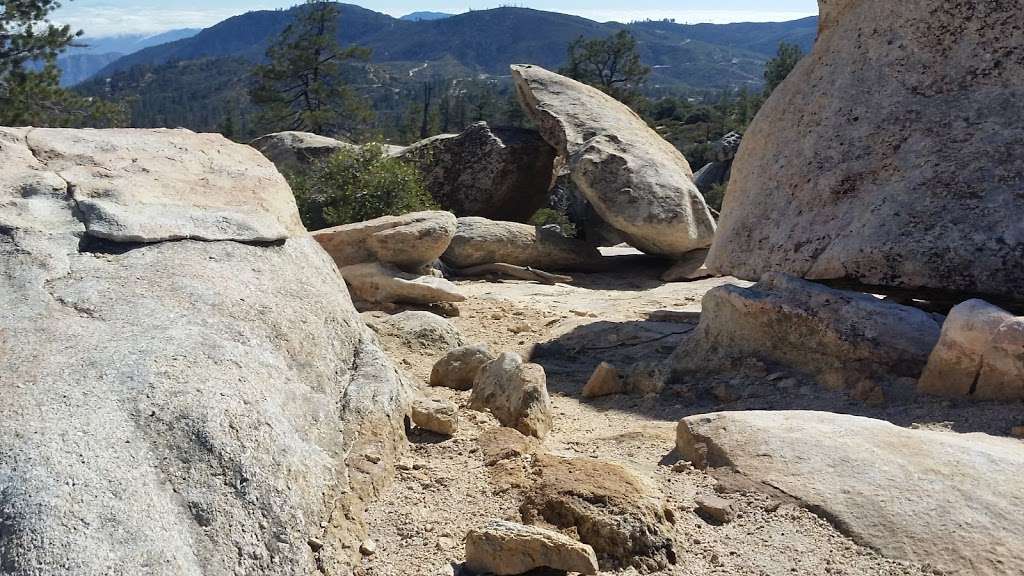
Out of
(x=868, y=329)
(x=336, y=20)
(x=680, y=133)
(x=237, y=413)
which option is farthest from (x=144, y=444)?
Answer: (x=680, y=133)

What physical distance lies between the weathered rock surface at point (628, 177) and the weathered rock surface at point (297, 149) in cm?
365

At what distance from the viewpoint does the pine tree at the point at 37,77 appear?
17.7 m

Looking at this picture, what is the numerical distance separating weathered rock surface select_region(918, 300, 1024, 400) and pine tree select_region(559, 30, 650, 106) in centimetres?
2657

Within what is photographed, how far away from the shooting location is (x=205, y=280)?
368 cm

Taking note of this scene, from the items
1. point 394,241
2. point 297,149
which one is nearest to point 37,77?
point 297,149

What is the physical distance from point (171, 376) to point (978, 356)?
3.85 metres

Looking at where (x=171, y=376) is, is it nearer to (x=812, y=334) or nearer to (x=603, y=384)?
(x=603, y=384)

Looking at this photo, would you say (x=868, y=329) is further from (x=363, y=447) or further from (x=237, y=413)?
(x=237, y=413)

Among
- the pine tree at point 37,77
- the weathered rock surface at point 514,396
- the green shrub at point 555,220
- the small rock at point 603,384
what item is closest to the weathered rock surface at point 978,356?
the small rock at point 603,384

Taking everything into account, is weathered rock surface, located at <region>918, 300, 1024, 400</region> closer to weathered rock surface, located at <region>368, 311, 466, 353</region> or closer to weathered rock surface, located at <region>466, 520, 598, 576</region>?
weathered rock surface, located at <region>466, 520, 598, 576</region>

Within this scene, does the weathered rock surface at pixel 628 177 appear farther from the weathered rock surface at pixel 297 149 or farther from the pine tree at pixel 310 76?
the pine tree at pixel 310 76

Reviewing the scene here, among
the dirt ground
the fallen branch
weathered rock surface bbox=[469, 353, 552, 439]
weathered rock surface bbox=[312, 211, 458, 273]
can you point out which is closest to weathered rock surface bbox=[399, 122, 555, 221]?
the fallen branch

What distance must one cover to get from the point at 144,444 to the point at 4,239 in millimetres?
1380

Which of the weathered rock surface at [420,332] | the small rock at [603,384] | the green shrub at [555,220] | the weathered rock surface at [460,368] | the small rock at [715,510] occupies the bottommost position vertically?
the green shrub at [555,220]
